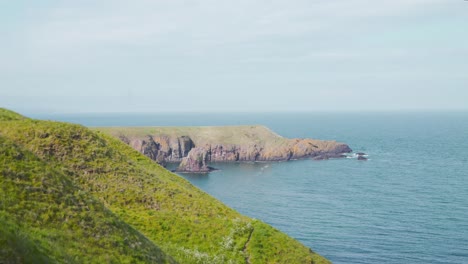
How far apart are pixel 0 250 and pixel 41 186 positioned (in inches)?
353

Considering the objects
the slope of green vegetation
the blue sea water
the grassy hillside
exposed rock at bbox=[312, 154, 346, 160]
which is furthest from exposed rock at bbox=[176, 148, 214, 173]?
the slope of green vegetation

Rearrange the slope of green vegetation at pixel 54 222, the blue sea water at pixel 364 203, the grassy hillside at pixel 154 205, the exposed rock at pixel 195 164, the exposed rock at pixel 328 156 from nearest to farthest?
the slope of green vegetation at pixel 54 222
the grassy hillside at pixel 154 205
the blue sea water at pixel 364 203
the exposed rock at pixel 195 164
the exposed rock at pixel 328 156

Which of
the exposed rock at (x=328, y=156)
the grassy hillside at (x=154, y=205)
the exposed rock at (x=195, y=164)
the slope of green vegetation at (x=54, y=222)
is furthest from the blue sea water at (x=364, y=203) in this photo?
the slope of green vegetation at (x=54, y=222)

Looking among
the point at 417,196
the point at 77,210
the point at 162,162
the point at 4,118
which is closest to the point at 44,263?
the point at 77,210

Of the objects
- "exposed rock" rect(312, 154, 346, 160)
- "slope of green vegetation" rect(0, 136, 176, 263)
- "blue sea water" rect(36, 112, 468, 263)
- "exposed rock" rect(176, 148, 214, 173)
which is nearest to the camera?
"slope of green vegetation" rect(0, 136, 176, 263)

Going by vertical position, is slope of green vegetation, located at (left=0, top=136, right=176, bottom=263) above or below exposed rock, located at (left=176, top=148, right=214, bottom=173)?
above

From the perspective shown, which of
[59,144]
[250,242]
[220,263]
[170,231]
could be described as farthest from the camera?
[59,144]

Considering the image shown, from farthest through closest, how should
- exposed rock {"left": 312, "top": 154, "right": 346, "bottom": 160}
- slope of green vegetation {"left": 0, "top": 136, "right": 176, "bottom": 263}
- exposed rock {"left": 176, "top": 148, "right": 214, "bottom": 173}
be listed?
exposed rock {"left": 312, "top": 154, "right": 346, "bottom": 160} < exposed rock {"left": 176, "top": 148, "right": 214, "bottom": 173} < slope of green vegetation {"left": 0, "top": 136, "right": 176, "bottom": 263}

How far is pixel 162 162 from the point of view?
192125 mm

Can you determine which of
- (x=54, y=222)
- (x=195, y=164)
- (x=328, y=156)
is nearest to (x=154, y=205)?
(x=54, y=222)

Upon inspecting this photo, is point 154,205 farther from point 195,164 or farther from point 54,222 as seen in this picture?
point 195,164

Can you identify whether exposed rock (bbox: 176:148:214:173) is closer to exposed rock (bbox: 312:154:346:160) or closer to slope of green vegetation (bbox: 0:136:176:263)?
exposed rock (bbox: 312:154:346:160)

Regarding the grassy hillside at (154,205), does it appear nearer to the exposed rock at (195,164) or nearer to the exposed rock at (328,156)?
the exposed rock at (195,164)

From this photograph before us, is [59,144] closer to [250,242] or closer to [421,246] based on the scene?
[250,242]
